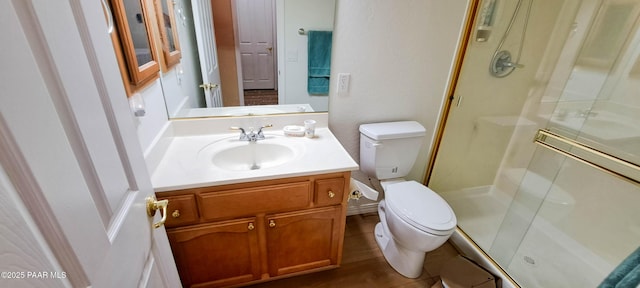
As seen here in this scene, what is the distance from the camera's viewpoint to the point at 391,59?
156 cm

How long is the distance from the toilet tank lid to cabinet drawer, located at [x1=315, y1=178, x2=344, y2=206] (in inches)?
17.9

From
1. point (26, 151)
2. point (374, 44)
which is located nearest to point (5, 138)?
point (26, 151)

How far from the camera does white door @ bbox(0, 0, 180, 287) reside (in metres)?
0.31

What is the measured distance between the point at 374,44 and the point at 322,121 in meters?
0.54

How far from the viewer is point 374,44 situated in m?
1.49

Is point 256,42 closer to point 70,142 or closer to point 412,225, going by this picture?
point 70,142

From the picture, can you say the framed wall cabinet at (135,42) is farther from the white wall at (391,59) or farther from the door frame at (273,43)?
the white wall at (391,59)

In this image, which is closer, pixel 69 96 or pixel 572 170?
pixel 69 96

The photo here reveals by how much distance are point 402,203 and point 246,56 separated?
1.21 m

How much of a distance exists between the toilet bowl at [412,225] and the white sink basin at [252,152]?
0.65m

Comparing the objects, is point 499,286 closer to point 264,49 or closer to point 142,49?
point 264,49

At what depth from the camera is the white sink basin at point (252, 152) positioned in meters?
1.35

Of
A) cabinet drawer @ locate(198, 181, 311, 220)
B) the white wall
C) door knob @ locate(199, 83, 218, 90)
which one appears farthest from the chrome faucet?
the white wall

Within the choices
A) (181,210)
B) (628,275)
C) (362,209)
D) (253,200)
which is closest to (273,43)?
(253,200)
